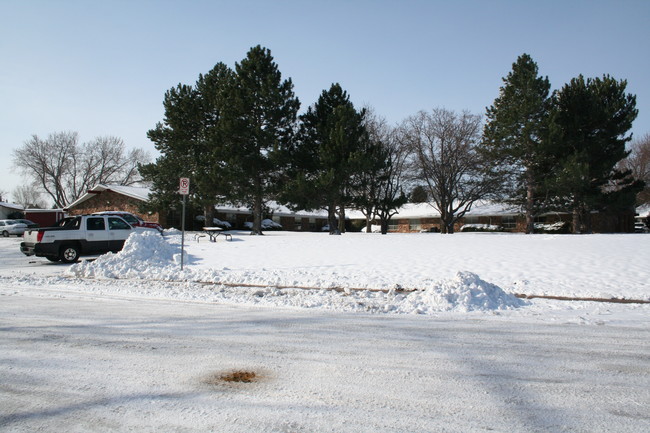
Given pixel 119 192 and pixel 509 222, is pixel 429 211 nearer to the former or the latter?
pixel 509 222

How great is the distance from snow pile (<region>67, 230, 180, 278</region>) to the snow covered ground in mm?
1284

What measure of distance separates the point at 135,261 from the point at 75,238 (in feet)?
14.8

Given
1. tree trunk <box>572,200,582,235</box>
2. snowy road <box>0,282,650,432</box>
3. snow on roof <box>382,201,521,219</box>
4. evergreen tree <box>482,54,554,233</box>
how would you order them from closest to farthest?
snowy road <box>0,282,650,432</box> < evergreen tree <box>482,54,554,233</box> < tree trunk <box>572,200,582,235</box> < snow on roof <box>382,201,521,219</box>

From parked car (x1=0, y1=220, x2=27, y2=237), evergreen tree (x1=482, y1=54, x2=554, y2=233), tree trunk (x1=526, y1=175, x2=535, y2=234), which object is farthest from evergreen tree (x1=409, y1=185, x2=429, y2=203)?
parked car (x1=0, y1=220, x2=27, y2=237)

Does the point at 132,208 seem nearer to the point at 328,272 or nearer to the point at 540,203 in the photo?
the point at 328,272

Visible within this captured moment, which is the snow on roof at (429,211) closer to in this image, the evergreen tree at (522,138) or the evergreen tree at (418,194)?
the evergreen tree at (418,194)

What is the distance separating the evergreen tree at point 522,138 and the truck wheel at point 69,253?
28.1 m

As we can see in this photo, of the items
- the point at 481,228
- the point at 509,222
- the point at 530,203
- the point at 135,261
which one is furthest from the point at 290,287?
the point at 509,222

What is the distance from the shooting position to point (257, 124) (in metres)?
27.8

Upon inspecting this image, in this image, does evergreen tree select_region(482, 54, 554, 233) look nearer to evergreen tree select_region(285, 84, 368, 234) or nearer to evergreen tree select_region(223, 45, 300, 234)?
evergreen tree select_region(285, 84, 368, 234)

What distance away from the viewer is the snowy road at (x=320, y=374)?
310cm

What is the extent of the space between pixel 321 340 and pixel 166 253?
1043cm

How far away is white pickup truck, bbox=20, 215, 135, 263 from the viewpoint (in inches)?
583

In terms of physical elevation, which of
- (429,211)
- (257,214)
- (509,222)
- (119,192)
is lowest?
(257,214)
